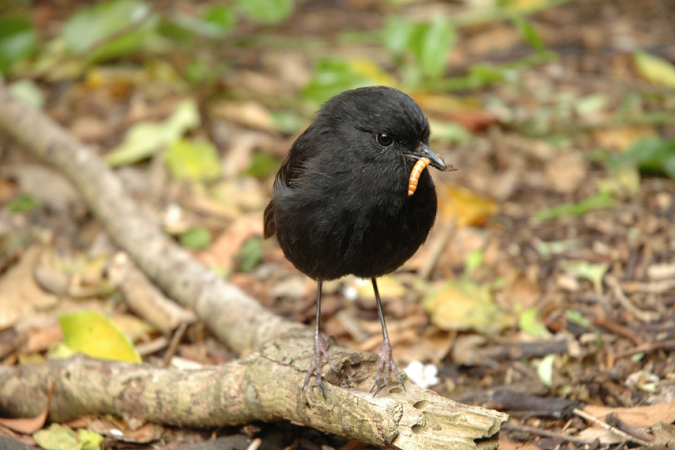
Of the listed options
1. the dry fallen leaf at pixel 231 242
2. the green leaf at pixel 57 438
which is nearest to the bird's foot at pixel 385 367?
the green leaf at pixel 57 438

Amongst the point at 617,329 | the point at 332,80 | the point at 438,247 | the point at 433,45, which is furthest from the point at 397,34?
the point at 617,329

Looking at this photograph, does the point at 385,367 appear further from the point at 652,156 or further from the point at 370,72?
the point at 370,72

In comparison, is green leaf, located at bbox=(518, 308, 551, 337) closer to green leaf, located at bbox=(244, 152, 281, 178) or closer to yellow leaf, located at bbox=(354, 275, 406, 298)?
yellow leaf, located at bbox=(354, 275, 406, 298)

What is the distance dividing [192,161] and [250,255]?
1511 mm

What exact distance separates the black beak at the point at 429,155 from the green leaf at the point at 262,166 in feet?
10.8

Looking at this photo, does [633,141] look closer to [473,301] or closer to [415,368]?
[473,301]

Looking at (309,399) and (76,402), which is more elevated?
(309,399)

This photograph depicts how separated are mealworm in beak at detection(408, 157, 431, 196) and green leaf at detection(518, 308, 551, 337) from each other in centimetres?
170

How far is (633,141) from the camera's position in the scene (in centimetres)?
646

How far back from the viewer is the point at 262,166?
6.61 metres

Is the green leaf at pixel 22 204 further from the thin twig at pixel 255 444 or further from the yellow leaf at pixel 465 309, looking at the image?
the yellow leaf at pixel 465 309

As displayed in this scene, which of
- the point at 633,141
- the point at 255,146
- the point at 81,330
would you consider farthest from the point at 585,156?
the point at 81,330

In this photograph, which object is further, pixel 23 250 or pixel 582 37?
pixel 582 37

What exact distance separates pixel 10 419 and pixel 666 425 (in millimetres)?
3667
